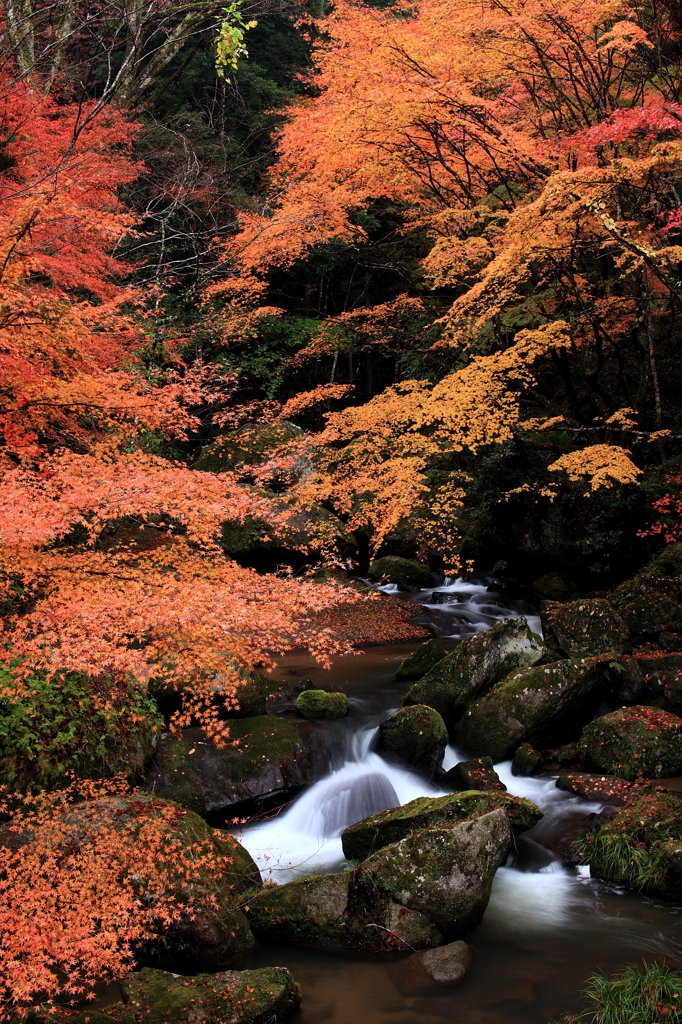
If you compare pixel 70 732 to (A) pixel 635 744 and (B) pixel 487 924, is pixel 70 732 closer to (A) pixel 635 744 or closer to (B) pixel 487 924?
(B) pixel 487 924

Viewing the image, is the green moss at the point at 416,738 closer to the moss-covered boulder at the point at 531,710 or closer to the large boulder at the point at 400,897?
the moss-covered boulder at the point at 531,710

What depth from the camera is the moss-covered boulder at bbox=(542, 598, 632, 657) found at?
349 inches

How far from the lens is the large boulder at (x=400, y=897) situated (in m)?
4.93

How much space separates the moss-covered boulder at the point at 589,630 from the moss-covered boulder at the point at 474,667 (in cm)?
40

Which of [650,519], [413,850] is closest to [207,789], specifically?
[413,850]

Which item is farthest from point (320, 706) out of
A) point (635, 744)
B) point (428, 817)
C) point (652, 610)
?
point (652, 610)

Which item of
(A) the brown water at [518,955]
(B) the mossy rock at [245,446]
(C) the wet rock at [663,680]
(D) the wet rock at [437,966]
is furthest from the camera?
(B) the mossy rock at [245,446]

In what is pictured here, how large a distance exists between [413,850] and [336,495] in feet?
29.9

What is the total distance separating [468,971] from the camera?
Result: 471cm

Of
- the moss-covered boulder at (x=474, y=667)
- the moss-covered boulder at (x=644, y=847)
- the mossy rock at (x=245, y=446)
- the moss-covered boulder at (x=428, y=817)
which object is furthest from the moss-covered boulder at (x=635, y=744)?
the mossy rock at (x=245, y=446)

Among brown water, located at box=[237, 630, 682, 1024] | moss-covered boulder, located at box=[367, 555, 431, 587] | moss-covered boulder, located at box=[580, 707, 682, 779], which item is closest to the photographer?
brown water, located at box=[237, 630, 682, 1024]

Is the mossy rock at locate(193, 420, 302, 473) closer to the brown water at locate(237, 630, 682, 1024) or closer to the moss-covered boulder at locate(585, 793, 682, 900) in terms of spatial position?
the brown water at locate(237, 630, 682, 1024)

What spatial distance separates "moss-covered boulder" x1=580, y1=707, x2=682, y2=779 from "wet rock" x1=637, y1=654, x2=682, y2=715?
1.88 ft

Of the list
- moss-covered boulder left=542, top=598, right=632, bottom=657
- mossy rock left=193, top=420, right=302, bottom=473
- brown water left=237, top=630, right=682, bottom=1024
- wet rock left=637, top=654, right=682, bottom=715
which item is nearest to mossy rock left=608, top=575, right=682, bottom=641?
moss-covered boulder left=542, top=598, right=632, bottom=657
